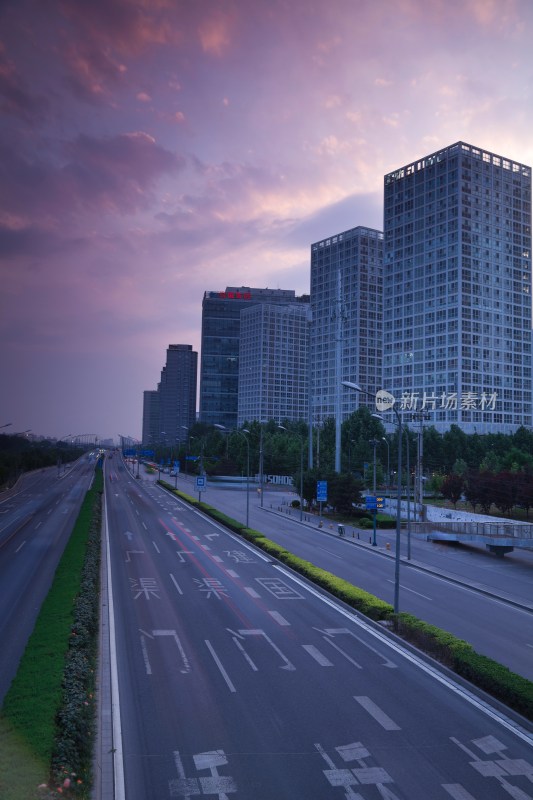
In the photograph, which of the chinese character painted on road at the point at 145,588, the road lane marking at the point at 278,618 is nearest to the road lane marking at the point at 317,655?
the road lane marking at the point at 278,618

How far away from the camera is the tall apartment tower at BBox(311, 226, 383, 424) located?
7456 inches

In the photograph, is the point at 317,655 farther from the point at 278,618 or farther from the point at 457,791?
the point at 457,791

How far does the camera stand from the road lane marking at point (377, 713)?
54.0 feet

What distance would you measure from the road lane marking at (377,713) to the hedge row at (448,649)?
396cm

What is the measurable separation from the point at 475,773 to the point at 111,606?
1870cm

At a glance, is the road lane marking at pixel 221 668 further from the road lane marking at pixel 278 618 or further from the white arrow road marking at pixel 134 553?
the white arrow road marking at pixel 134 553

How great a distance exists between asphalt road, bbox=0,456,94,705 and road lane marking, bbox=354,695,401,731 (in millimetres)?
10741

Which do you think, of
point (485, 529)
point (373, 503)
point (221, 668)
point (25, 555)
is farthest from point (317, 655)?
point (485, 529)

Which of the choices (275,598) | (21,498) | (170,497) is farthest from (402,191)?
(275,598)

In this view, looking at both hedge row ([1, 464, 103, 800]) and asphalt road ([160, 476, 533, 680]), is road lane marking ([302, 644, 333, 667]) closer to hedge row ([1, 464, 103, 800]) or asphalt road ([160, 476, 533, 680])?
asphalt road ([160, 476, 533, 680])

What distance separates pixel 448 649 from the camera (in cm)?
2164

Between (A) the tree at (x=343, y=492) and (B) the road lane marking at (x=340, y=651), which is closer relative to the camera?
(B) the road lane marking at (x=340, y=651)

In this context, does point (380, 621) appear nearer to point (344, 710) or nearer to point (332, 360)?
point (344, 710)

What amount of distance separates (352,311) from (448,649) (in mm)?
175205
